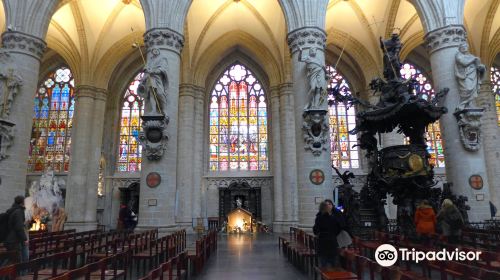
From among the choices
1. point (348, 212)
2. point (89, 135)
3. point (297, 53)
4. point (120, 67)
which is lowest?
point (348, 212)

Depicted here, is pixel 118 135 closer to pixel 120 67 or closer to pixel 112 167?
pixel 112 167

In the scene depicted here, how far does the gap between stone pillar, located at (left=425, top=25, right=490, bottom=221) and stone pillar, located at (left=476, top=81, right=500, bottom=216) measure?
6.39 m

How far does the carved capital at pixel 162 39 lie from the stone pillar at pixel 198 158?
26.3 feet

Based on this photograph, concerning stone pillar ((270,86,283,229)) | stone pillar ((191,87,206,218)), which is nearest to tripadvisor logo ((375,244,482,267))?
stone pillar ((270,86,283,229))

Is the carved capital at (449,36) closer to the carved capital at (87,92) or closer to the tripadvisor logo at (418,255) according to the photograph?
the tripadvisor logo at (418,255)

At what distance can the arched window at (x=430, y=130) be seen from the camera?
22.6 meters

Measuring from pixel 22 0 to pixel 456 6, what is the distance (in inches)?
711

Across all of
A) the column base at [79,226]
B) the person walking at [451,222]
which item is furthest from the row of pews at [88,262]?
the column base at [79,226]

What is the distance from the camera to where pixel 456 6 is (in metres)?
14.5

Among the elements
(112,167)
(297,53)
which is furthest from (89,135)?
(297,53)

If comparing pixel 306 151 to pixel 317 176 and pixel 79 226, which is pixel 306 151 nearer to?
pixel 317 176

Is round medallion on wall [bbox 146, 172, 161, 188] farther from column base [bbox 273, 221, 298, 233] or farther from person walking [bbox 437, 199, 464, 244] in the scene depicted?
column base [bbox 273, 221, 298, 233]

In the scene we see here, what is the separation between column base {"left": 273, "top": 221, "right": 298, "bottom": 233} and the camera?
63.3 ft

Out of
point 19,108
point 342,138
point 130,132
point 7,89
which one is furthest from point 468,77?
point 130,132
